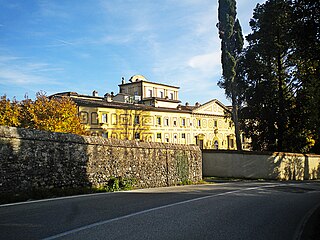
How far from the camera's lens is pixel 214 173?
104 feet

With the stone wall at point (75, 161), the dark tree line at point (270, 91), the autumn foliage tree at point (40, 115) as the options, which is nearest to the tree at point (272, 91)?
the dark tree line at point (270, 91)

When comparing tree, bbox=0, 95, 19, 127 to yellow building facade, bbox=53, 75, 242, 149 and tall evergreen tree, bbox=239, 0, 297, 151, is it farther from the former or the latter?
tall evergreen tree, bbox=239, 0, 297, 151

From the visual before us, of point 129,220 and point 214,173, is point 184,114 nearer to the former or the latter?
point 214,173

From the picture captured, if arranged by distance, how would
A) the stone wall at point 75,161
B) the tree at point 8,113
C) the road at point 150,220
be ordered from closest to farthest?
1. the road at point 150,220
2. the stone wall at point 75,161
3. the tree at point 8,113

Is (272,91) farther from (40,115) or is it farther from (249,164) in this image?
(40,115)

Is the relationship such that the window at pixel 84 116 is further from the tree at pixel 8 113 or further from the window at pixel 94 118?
the tree at pixel 8 113

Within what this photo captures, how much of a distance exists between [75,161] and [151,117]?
45.3m

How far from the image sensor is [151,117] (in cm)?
5878

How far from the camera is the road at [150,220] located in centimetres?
641

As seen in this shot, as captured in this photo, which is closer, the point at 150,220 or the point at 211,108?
the point at 150,220

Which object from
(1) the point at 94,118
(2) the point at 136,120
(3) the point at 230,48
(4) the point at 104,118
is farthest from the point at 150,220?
(2) the point at 136,120

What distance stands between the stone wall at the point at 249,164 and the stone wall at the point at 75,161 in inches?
457

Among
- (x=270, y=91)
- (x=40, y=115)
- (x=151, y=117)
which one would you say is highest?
(x=151, y=117)

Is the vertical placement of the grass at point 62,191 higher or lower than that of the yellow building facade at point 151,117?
lower
